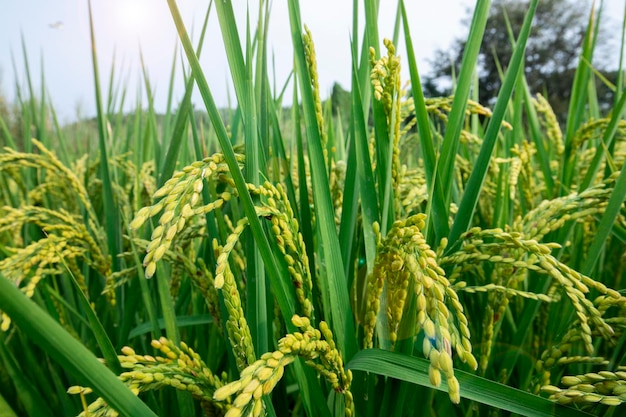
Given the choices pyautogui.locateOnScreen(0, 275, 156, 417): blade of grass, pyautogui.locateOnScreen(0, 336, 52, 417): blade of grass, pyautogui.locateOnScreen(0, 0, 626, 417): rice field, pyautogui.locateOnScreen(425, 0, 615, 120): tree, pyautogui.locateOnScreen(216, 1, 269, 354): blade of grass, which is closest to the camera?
pyautogui.locateOnScreen(0, 275, 156, 417): blade of grass

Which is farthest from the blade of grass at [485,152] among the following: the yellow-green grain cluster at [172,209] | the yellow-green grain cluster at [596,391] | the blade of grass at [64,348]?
the blade of grass at [64,348]

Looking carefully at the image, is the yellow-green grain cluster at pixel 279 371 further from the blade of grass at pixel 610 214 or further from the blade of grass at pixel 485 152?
the blade of grass at pixel 610 214

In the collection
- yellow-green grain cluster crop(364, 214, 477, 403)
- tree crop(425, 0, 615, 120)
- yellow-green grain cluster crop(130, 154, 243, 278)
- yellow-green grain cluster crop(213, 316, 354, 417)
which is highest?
tree crop(425, 0, 615, 120)

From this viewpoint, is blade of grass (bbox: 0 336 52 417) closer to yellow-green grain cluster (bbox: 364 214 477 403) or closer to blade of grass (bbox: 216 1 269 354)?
blade of grass (bbox: 216 1 269 354)

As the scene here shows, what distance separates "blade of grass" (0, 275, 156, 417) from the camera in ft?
1.26

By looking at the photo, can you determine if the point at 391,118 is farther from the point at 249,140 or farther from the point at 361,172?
the point at 249,140

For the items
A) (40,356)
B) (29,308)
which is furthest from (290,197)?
(40,356)

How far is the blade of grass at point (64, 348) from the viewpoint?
15.1 inches

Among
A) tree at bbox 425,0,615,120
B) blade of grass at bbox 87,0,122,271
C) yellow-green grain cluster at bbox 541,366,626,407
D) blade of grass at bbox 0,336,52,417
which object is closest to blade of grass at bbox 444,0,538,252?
yellow-green grain cluster at bbox 541,366,626,407

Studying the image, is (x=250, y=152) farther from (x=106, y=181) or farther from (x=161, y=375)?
(x=106, y=181)

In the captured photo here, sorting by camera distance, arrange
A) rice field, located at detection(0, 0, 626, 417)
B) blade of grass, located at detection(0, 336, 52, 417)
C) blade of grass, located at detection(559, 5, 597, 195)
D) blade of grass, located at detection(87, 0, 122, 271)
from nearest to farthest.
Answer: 1. rice field, located at detection(0, 0, 626, 417)
2. blade of grass, located at detection(0, 336, 52, 417)
3. blade of grass, located at detection(87, 0, 122, 271)
4. blade of grass, located at detection(559, 5, 597, 195)

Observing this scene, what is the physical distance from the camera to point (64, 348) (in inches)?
16.3

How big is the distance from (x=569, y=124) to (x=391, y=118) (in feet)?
3.08

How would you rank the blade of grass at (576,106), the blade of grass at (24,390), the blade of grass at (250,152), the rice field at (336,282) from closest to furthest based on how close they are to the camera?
the rice field at (336,282) → the blade of grass at (250,152) → the blade of grass at (24,390) → the blade of grass at (576,106)
